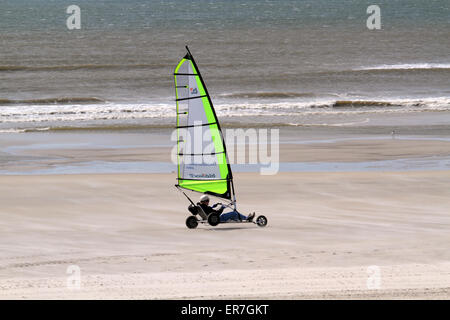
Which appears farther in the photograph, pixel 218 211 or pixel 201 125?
pixel 218 211

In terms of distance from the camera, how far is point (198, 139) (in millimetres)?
14648

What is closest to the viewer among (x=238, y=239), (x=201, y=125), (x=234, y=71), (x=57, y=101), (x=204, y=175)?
(x=238, y=239)

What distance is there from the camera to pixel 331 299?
937cm

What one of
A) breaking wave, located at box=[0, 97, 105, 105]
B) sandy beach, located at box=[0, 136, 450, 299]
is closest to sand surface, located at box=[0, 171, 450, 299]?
sandy beach, located at box=[0, 136, 450, 299]

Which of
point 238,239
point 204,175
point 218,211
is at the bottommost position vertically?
point 238,239

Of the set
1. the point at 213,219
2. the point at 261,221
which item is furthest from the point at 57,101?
the point at 261,221

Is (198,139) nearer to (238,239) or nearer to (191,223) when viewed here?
(191,223)

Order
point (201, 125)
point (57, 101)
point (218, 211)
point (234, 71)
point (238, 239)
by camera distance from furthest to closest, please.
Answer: point (234, 71), point (57, 101), point (218, 211), point (201, 125), point (238, 239)

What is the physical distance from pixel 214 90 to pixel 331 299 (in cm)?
3590

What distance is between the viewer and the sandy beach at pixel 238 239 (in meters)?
10.1

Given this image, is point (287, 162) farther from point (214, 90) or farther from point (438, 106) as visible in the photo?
point (214, 90)

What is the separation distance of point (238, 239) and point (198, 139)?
219 centimetres

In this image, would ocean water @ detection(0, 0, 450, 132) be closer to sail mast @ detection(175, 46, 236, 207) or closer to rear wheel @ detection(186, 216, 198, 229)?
sail mast @ detection(175, 46, 236, 207)

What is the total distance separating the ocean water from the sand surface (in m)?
12.6
